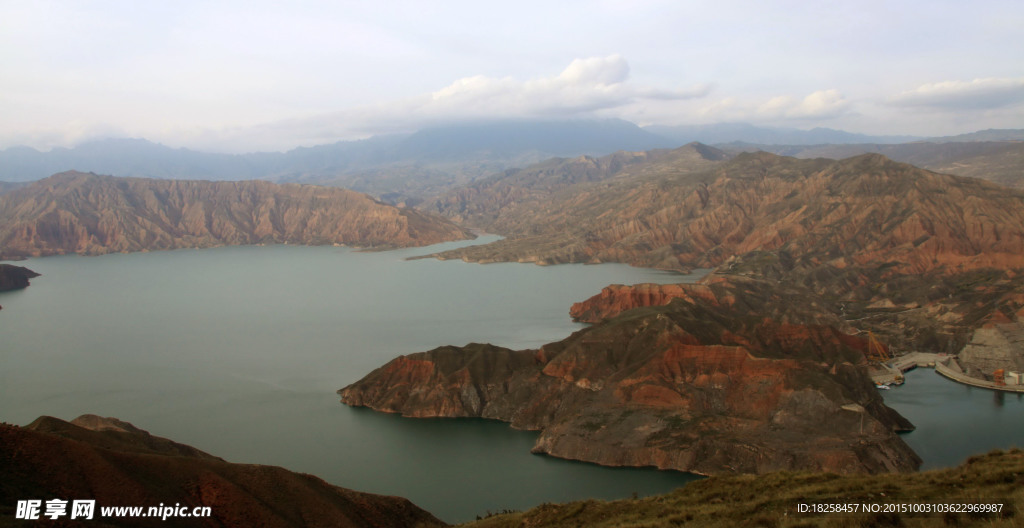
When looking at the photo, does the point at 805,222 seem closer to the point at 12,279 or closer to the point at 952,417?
the point at 952,417

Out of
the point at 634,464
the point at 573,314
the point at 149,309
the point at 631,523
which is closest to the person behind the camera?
the point at 631,523

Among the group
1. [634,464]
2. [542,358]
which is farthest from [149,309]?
[634,464]

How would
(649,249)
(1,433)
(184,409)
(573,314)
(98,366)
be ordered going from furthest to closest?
1. (649,249)
2. (573,314)
3. (98,366)
4. (184,409)
5. (1,433)

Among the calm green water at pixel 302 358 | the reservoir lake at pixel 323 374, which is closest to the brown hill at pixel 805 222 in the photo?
the calm green water at pixel 302 358

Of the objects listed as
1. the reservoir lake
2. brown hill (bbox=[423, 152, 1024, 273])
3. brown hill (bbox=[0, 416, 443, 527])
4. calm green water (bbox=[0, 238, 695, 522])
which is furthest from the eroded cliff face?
brown hill (bbox=[423, 152, 1024, 273])

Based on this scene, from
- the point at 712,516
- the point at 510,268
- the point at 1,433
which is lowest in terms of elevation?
the point at 510,268

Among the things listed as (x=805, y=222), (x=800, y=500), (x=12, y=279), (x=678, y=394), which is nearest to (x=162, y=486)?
(x=800, y=500)

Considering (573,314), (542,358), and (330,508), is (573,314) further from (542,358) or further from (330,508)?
(330,508)

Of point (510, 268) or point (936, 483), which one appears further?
point (510, 268)
